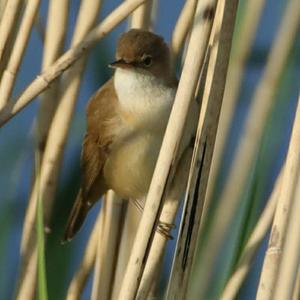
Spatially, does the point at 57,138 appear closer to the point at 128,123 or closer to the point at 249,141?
the point at 128,123

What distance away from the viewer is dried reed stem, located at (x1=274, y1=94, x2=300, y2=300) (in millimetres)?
1574

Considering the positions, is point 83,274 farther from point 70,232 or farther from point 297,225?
point 297,225

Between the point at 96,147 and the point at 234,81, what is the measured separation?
21.7 inches

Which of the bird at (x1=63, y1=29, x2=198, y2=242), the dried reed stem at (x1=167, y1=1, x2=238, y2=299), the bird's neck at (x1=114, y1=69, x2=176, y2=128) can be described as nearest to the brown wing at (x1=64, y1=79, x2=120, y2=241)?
the bird at (x1=63, y1=29, x2=198, y2=242)

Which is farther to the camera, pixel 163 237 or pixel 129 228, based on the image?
pixel 129 228

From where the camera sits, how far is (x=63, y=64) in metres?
1.84

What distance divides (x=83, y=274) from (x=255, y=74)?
65 cm

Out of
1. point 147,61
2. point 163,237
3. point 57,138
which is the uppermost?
point 147,61

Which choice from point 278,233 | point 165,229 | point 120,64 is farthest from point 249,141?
point 278,233

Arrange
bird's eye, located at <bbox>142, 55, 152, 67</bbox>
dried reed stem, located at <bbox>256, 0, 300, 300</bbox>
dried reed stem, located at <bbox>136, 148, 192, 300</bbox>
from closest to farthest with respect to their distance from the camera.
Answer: dried reed stem, located at <bbox>256, 0, 300, 300</bbox>, dried reed stem, located at <bbox>136, 148, 192, 300</bbox>, bird's eye, located at <bbox>142, 55, 152, 67</bbox>

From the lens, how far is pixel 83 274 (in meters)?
2.26

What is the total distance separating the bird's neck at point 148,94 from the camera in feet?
7.43

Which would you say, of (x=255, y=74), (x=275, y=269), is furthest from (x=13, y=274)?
(x=275, y=269)

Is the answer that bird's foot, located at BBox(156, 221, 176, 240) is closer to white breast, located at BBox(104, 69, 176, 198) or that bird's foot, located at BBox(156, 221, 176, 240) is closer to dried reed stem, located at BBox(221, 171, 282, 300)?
dried reed stem, located at BBox(221, 171, 282, 300)
